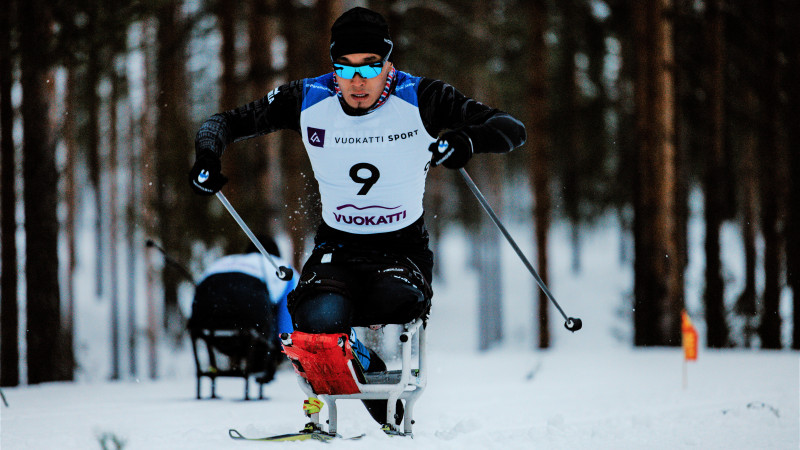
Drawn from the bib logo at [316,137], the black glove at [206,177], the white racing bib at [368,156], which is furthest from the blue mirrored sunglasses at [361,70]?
the black glove at [206,177]

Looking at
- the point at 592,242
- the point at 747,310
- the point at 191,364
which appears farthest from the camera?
the point at 592,242

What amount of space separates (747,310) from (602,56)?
19.6 ft

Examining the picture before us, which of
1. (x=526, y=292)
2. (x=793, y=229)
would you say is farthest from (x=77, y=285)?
(x=793, y=229)

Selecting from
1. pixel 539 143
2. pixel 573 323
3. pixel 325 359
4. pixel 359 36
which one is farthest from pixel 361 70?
pixel 539 143

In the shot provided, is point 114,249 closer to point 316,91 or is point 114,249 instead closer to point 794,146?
point 794,146

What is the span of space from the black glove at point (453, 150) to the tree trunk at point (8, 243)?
720cm

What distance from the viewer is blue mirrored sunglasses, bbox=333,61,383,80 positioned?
A: 4.04m

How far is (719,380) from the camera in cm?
852

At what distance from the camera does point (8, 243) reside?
9562 mm

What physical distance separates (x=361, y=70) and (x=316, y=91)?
1.30 ft

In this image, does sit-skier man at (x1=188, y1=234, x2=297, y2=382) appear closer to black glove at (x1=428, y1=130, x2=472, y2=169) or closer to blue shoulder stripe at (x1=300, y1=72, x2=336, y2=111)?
blue shoulder stripe at (x1=300, y1=72, x2=336, y2=111)

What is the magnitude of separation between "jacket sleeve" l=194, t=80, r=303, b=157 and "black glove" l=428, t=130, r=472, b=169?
954 mm

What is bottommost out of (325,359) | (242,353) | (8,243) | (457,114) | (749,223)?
(242,353)

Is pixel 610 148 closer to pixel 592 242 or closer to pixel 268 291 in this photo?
pixel 268 291
